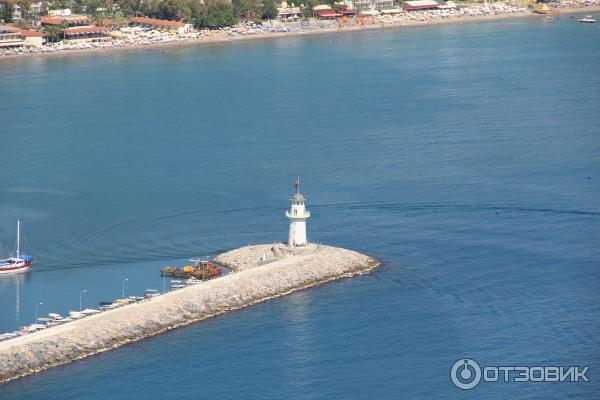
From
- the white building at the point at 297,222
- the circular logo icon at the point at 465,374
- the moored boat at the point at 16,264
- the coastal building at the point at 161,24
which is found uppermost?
the white building at the point at 297,222

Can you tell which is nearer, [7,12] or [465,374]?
[465,374]

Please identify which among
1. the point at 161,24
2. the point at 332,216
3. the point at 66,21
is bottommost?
the point at 332,216

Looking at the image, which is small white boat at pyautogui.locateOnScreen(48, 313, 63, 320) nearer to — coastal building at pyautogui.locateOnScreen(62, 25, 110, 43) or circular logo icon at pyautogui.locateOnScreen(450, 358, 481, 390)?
circular logo icon at pyautogui.locateOnScreen(450, 358, 481, 390)

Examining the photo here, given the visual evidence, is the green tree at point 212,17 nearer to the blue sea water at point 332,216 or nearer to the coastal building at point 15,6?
the coastal building at point 15,6

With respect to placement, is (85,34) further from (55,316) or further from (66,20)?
(55,316)

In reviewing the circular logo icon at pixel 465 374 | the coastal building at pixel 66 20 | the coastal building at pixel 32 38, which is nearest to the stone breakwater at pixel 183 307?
the circular logo icon at pixel 465 374

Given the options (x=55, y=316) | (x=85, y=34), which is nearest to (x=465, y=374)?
(x=55, y=316)

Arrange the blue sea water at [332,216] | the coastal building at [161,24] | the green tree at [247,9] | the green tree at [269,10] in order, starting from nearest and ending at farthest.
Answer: the blue sea water at [332,216] < the coastal building at [161,24] < the green tree at [247,9] < the green tree at [269,10]

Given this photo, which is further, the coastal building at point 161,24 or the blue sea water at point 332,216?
the coastal building at point 161,24
